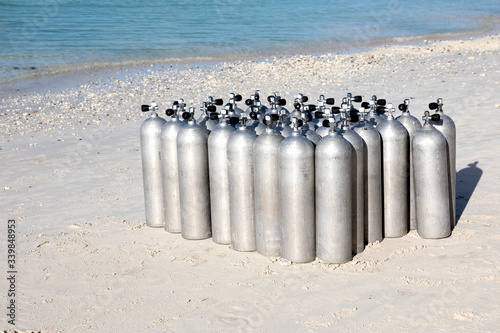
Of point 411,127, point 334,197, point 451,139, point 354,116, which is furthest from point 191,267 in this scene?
point 451,139

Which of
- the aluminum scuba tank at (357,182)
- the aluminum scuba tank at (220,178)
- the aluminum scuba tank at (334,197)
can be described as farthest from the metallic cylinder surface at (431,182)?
the aluminum scuba tank at (220,178)

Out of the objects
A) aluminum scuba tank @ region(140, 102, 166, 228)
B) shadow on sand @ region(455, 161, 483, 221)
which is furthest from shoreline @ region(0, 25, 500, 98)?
shadow on sand @ region(455, 161, 483, 221)

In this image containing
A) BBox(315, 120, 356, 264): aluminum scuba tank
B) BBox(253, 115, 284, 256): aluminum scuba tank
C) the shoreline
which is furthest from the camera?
the shoreline

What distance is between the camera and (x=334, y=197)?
4359mm

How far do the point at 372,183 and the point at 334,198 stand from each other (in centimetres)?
52

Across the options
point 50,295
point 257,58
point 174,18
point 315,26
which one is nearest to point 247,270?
point 50,295

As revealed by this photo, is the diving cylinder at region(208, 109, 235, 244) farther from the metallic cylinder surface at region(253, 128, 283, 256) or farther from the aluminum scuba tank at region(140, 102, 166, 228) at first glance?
the aluminum scuba tank at region(140, 102, 166, 228)

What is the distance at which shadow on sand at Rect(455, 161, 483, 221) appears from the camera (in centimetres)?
562

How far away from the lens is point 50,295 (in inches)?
170

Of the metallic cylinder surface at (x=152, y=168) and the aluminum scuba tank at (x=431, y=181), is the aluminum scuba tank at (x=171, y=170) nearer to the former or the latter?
the metallic cylinder surface at (x=152, y=168)

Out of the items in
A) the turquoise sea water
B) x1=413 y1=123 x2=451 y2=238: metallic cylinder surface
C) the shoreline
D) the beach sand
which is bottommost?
the beach sand

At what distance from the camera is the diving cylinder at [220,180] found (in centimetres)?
476

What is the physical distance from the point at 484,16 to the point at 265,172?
27.1 meters

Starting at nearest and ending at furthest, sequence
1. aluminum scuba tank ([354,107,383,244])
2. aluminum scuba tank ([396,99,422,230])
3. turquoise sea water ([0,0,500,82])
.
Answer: aluminum scuba tank ([354,107,383,244]) → aluminum scuba tank ([396,99,422,230]) → turquoise sea water ([0,0,500,82])
